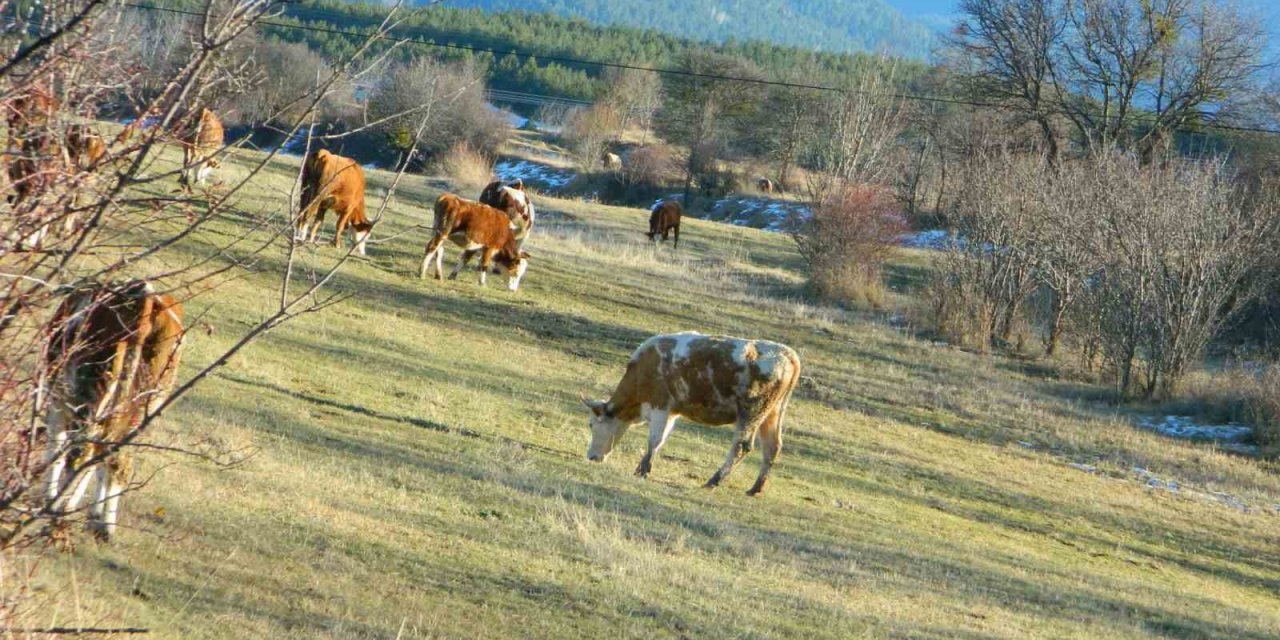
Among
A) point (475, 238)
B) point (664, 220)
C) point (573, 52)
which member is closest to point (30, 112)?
point (475, 238)

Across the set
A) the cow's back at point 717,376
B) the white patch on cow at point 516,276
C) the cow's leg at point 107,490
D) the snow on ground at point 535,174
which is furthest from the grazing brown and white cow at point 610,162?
the cow's leg at point 107,490

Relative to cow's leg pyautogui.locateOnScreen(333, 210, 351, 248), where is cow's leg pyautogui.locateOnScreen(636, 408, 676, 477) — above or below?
below

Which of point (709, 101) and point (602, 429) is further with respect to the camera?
point (709, 101)

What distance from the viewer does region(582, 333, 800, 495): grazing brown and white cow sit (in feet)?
46.3

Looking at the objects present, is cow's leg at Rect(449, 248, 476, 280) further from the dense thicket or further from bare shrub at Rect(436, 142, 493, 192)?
the dense thicket

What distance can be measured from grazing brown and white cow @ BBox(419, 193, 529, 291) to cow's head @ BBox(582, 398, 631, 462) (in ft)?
31.4

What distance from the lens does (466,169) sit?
5056cm

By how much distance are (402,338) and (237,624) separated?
12.6m

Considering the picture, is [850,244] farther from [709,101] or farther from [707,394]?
[709,101]

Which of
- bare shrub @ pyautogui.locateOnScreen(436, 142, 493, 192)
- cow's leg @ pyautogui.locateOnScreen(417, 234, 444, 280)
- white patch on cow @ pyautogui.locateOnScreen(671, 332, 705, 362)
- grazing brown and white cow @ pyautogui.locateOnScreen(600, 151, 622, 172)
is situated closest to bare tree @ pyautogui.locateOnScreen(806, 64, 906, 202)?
bare shrub @ pyautogui.locateOnScreen(436, 142, 493, 192)

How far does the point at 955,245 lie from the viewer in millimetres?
33250

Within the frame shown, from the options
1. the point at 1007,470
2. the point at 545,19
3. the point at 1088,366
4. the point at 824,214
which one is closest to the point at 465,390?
the point at 1007,470

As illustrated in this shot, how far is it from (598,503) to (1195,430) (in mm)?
17071

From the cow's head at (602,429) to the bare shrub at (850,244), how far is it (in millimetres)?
21630
